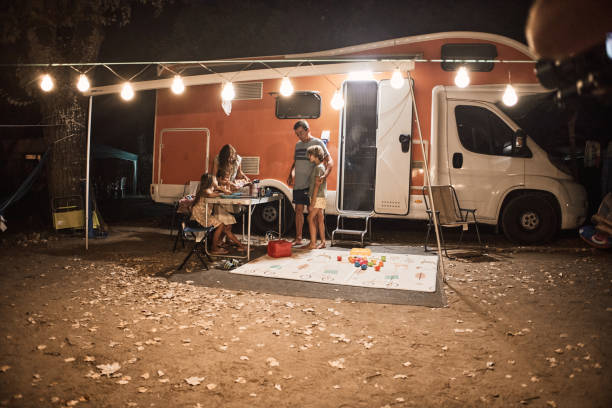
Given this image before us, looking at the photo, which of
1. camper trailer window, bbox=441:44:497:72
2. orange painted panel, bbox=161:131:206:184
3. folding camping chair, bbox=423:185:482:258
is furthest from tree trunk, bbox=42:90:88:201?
camper trailer window, bbox=441:44:497:72

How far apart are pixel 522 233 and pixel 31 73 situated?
9695mm

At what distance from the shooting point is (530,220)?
22.3ft

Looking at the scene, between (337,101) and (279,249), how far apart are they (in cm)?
290

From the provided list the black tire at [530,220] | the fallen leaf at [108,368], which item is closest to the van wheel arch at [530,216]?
the black tire at [530,220]

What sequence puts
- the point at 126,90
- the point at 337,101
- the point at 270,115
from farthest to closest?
the point at 270,115 → the point at 337,101 → the point at 126,90

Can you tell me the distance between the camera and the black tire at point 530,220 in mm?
6699

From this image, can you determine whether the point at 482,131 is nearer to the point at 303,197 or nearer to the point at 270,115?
the point at 303,197

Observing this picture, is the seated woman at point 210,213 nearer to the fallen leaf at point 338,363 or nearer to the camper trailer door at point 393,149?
the camper trailer door at point 393,149

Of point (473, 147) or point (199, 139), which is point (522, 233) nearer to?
point (473, 147)

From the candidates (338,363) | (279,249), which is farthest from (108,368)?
(279,249)

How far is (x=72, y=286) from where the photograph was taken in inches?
173

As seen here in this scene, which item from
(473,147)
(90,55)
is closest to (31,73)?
(90,55)

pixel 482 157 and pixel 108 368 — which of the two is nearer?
pixel 108 368

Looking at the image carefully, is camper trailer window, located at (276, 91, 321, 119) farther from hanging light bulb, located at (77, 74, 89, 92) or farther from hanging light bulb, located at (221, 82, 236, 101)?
hanging light bulb, located at (77, 74, 89, 92)
